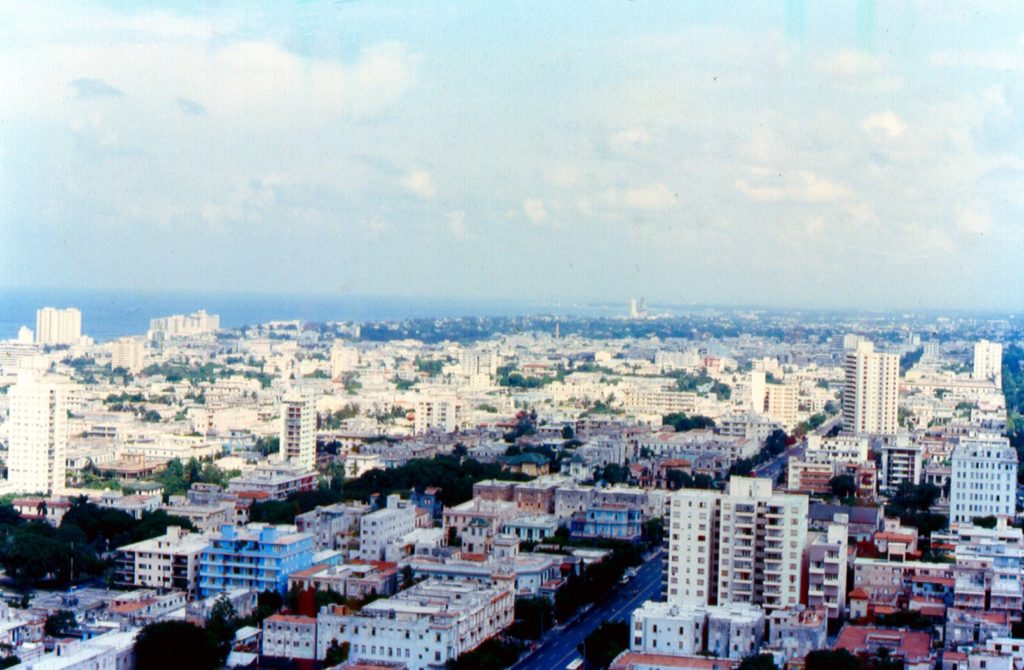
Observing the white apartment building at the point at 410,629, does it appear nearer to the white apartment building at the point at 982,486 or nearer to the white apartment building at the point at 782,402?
the white apartment building at the point at 982,486

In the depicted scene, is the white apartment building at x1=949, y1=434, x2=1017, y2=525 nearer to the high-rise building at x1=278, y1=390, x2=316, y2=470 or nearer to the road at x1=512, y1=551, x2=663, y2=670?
the road at x1=512, y1=551, x2=663, y2=670

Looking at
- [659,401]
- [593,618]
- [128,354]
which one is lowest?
[593,618]

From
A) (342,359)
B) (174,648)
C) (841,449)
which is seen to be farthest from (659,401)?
(174,648)

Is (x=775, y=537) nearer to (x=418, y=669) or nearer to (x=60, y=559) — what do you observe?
(x=418, y=669)

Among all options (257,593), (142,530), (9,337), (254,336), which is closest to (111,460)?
(142,530)

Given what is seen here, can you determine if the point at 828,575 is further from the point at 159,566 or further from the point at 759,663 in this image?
the point at 159,566

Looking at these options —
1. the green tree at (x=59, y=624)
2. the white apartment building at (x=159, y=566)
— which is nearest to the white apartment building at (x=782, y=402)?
the white apartment building at (x=159, y=566)

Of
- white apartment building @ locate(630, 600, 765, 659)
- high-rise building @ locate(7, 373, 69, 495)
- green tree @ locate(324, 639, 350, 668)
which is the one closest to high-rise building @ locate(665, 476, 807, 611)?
white apartment building @ locate(630, 600, 765, 659)
